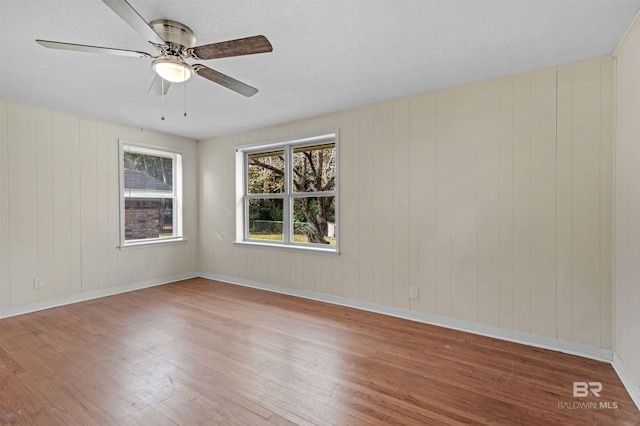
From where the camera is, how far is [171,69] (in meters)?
2.12

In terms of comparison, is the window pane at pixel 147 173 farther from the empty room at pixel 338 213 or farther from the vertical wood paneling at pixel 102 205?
the vertical wood paneling at pixel 102 205

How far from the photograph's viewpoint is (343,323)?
10.8ft

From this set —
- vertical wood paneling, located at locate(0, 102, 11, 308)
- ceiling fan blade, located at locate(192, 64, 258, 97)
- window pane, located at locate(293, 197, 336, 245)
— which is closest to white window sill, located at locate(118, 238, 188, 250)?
vertical wood paneling, located at locate(0, 102, 11, 308)

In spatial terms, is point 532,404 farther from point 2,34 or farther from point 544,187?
point 2,34

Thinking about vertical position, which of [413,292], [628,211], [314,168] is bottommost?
[413,292]

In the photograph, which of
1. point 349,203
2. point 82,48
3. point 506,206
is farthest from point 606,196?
point 82,48

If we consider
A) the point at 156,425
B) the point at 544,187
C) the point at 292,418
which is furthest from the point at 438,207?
the point at 156,425

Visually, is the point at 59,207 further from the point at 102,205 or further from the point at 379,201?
the point at 379,201

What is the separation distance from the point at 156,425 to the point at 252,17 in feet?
8.18

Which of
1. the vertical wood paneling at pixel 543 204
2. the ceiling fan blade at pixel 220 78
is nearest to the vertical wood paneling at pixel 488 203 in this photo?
the vertical wood paneling at pixel 543 204

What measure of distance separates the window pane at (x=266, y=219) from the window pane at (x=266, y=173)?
0.57 ft

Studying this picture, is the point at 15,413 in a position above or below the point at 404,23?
below

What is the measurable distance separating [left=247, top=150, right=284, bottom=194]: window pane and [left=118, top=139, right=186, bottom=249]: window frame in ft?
4.10

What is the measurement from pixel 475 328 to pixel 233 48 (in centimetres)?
316
